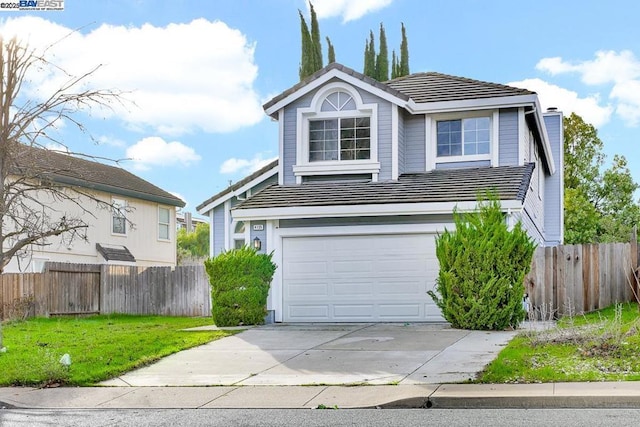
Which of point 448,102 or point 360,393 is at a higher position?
point 448,102

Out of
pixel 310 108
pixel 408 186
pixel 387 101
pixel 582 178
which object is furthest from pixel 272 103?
pixel 582 178

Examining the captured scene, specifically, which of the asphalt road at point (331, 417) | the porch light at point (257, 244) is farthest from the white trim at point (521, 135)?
the asphalt road at point (331, 417)

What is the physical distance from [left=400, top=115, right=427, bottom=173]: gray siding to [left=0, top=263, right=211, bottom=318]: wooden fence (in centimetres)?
761

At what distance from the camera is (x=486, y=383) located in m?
10.0

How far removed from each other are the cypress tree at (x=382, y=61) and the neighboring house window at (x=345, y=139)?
2269 cm

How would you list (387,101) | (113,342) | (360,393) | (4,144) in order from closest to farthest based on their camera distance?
1. (360,393)
2. (4,144)
3. (113,342)
4. (387,101)

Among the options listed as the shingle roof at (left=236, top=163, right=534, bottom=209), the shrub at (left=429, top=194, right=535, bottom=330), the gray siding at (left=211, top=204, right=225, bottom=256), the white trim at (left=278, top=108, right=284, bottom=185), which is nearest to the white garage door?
the shingle roof at (left=236, top=163, right=534, bottom=209)

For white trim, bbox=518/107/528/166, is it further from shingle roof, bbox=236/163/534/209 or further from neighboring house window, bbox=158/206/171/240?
neighboring house window, bbox=158/206/171/240

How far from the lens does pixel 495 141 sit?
2006 cm

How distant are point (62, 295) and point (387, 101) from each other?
37.5 ft

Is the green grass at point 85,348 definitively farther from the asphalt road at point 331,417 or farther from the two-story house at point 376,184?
the two-story house at point 376,184

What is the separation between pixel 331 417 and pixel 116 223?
23.8m

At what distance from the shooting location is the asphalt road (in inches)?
321

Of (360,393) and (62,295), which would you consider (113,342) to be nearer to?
(360,393)
